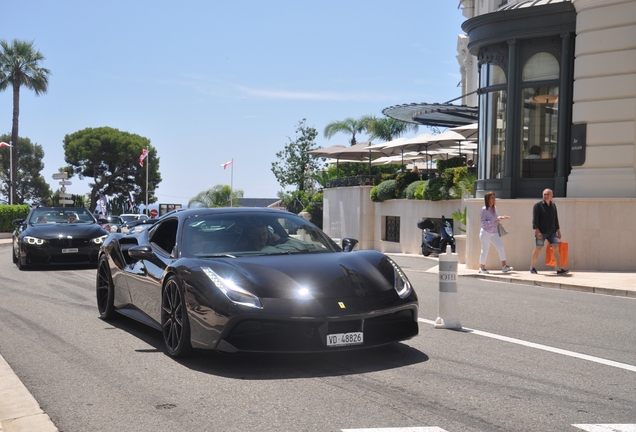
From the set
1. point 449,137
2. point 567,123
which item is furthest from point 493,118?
point 449,137

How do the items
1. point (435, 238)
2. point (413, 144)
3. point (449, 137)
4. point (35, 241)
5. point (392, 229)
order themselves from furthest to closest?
point (392, 229) → point (413, 144) → point (449, 137) → point (435, 238) → point (35, 241)

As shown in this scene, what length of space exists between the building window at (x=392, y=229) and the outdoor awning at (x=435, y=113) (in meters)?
3.89

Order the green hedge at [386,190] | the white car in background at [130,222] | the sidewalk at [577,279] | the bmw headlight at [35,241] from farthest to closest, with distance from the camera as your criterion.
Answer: the green hedge at [386,190] → the white car in background at [130,222] → the bmw headlight at [35,241] → the sidewalk at [577,279]

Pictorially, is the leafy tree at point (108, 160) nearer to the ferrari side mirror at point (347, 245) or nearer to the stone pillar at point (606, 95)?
the stone pillar at point (606, 95)

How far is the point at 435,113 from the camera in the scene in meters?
28.6

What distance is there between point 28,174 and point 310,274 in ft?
282

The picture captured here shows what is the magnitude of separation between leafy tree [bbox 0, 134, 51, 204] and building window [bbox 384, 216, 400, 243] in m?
63.0

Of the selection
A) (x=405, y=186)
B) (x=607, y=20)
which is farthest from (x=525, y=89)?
(x=405, y=186)

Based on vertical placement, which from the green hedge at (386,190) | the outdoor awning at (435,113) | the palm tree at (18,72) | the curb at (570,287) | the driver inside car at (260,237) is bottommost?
the curb at (570,287)

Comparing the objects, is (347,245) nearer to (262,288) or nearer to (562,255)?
(262,288)

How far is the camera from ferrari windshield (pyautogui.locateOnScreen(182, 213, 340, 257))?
7258 mm

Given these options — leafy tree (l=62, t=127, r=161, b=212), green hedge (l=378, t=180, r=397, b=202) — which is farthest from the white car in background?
leafy tree (l=62, t=127, r=161, b=212)

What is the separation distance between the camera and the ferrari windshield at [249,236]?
7258 millimetres

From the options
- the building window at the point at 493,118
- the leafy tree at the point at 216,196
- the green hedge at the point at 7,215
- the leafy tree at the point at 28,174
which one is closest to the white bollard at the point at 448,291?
the building window at the point at 493,118
